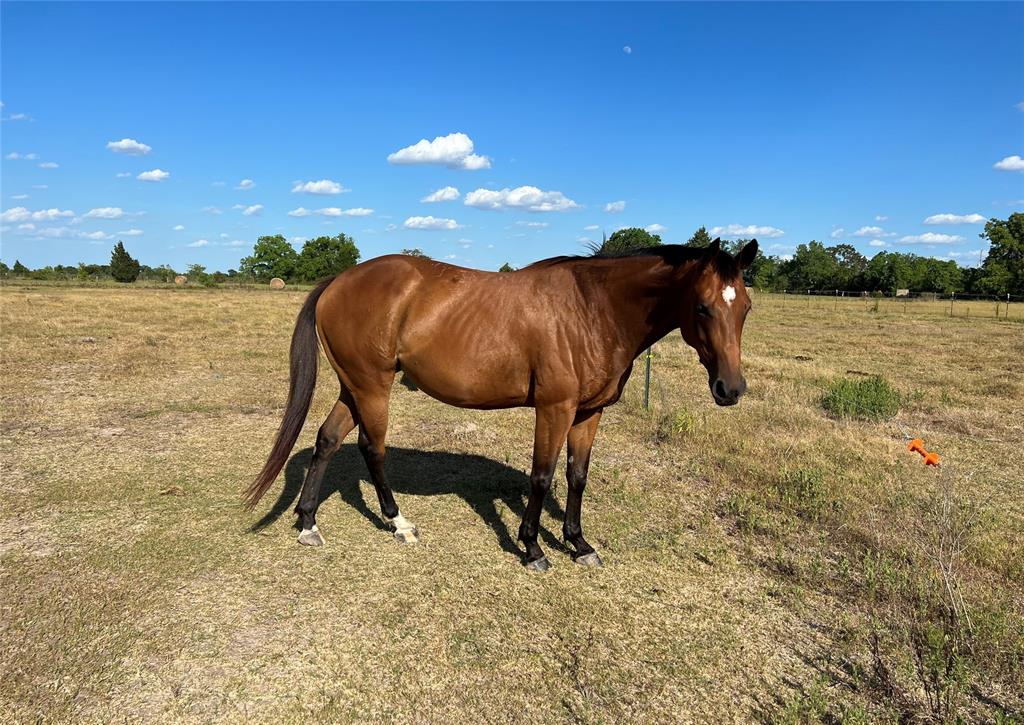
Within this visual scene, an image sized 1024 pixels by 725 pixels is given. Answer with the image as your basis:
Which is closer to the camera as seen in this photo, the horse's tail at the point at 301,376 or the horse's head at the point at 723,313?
the horse's head at the point at 723,313

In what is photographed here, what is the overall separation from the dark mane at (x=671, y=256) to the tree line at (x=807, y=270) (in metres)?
34.8

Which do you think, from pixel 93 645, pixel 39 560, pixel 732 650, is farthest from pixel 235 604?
pixel 732 650

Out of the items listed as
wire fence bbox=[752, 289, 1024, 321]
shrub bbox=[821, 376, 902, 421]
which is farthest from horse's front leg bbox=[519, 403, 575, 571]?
wire fence bbox=[752, 289, 1024, 321]

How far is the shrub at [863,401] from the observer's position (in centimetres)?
768

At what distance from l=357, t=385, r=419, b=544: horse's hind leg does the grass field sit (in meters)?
0.14

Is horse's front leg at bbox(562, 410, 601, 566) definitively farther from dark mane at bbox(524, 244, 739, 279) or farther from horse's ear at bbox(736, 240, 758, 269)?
horse's ear at bbox(736, 240, 758, 269)

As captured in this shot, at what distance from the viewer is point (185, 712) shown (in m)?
2.46

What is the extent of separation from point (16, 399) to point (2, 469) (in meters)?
3.40

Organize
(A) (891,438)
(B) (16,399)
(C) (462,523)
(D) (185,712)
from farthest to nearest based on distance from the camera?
1. (B) (16,399)
2. (A) (891,438)
3. (C) (462,523)
4. (D) (185,712)

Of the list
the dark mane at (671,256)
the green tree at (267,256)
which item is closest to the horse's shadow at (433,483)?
the dark mane at (671,256)

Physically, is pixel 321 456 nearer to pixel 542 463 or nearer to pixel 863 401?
pixel 542 463

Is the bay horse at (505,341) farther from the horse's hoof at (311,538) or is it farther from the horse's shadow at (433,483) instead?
the horse's shadow at (433,483)

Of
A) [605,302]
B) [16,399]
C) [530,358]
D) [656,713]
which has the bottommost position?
[656,713]

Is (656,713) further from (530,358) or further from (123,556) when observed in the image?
(123,556)
